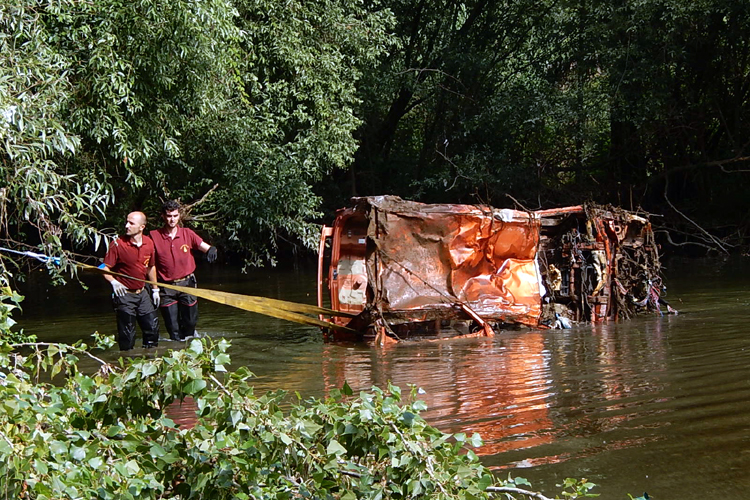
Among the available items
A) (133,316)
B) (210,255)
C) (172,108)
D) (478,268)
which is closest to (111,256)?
(133,316)

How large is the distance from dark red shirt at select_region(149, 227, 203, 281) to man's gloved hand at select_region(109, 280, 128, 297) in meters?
0.66

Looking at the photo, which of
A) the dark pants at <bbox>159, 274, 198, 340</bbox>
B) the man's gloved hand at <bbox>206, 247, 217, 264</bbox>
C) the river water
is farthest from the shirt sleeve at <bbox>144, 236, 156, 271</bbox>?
the river water

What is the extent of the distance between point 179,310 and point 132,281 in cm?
109

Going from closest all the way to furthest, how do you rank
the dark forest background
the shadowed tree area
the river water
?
1. the river water
2. the dark forest background
3. the shadowed tree area

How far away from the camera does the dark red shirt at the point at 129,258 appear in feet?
34.9

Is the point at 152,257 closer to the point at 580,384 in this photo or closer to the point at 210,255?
the point at 210,255

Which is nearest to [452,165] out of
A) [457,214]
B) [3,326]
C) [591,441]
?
[457,214]

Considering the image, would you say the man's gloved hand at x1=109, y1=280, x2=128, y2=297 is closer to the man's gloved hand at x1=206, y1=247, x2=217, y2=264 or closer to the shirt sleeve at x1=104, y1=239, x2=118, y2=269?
the shirt sleeve at x1=104, y1=239, x2=118, y2=269

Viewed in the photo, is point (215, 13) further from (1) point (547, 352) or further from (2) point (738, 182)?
(2) point (738, 182)

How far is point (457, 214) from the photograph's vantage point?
11.7 metres

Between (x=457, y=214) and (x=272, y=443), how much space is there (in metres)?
8.44

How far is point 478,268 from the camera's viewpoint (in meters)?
12.1

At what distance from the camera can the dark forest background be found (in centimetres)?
1119

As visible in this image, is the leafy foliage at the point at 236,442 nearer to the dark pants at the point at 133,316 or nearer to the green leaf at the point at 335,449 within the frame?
the green leaf at the point at 335,449
